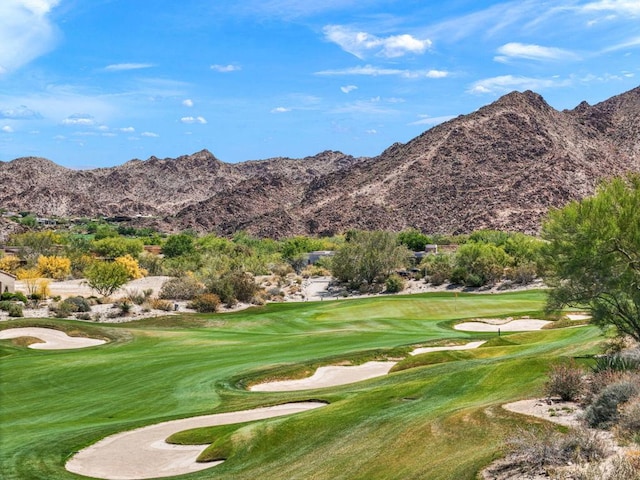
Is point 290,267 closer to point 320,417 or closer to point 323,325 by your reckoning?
point 323,325

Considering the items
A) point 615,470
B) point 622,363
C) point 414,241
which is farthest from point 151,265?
point 615,470

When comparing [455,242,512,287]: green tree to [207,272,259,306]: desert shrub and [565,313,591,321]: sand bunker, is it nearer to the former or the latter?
[207,272,259,306]: desert shrub

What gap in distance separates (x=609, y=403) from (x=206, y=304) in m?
50.0

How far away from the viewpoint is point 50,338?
44.8 metres

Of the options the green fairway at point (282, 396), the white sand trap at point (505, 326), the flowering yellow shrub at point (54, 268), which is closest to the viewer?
the green fairway at point (282, 396)

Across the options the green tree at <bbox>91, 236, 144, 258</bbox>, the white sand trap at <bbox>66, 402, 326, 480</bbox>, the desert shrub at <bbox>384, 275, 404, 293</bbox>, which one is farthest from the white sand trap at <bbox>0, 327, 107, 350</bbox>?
the green tree at <bbox>91, 236, 144, 258</bbox>

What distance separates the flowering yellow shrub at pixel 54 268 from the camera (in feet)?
307

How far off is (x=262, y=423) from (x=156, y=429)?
161 inches

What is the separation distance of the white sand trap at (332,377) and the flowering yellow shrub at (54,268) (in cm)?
6989

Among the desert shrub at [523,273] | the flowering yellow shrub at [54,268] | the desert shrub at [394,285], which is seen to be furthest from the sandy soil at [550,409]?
the flowering yellow shrub at [54,268]

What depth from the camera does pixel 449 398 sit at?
20.4m

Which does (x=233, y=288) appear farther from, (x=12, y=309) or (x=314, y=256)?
(x=314, y=256)

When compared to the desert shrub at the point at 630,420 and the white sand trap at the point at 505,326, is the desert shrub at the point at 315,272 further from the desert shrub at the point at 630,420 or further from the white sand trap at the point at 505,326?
the desert shrub at the point at 630,420

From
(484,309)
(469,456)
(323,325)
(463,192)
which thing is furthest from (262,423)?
(463,192)
